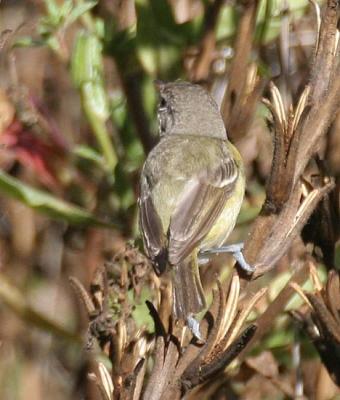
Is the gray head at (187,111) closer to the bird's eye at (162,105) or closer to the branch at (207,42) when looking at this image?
the bird's eye at (162,105)

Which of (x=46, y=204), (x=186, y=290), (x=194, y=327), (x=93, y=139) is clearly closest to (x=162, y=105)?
(x=46, y=204)

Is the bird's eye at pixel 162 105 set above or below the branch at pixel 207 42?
below

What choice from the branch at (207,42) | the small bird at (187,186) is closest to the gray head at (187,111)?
the small bird at (187,186)

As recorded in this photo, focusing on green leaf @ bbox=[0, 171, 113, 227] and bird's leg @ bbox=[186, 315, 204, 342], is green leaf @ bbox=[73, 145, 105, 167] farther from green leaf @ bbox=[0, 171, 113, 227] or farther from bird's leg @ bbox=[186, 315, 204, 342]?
bird's leg @ bbox=[186, 315, 204, 342]

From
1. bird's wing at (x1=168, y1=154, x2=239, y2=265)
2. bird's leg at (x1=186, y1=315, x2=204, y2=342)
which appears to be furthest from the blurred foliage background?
bird's leg at (x1=186, y1=315, x2=204, y2=342)

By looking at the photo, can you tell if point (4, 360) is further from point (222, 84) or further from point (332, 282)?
point (332, 282)

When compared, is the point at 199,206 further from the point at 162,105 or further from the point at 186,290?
the point at 186,290

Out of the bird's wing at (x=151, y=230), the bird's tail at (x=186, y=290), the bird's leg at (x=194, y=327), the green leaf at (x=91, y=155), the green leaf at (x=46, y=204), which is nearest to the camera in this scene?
the bird's leg at (x=194, y=327)
